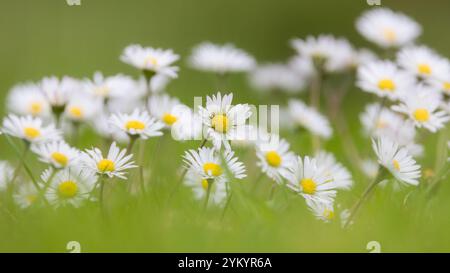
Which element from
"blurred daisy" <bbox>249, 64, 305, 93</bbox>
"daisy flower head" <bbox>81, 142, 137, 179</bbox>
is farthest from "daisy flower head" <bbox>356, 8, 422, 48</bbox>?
"daisy flower head" <bbox>81, 142, 137, 179</bbox>

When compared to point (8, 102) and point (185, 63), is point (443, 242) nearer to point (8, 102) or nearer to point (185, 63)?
point (8, 102)

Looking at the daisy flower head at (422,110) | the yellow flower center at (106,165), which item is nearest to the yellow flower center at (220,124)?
the yellow flower center at (106,165)

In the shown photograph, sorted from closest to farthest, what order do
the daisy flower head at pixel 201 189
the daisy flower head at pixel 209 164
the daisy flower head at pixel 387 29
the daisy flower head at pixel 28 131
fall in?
the daisy flower head at pixel 209 164, the daisy flower head at pixel 28 131, the daisy flower head at pixel 201 189, the daisy flower head at pixel 387 29

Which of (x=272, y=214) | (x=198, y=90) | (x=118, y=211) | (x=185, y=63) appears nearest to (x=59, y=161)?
(x=118, y=211)

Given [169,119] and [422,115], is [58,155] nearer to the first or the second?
[169,119]

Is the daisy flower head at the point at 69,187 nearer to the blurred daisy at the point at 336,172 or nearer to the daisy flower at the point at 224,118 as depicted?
the daisy flower at the point at 224,118
